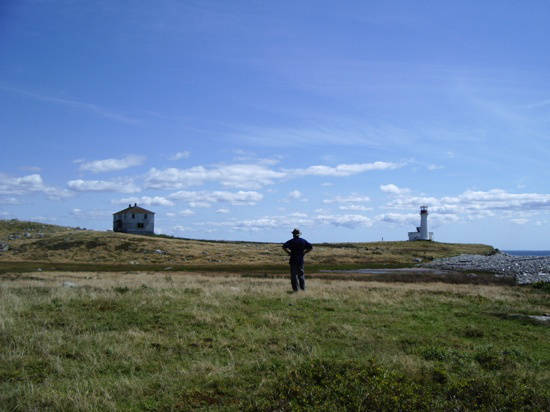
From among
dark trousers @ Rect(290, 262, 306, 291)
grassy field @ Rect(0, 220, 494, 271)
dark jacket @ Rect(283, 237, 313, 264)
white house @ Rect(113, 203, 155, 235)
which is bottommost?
grassy field @ Rect(0, 220, 494, 271)

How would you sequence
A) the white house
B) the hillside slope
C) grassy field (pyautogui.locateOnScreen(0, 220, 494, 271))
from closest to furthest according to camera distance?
1. grassy field (pyautogui.locateOnScreen(0, 220, 494, 271))
2. the hillside slope
3. the white house

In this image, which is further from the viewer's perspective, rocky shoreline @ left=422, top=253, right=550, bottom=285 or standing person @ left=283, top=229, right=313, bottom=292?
rocky shoreline @ left=422, top=253, right=550, bottom=285

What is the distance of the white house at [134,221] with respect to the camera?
99875 millimetres

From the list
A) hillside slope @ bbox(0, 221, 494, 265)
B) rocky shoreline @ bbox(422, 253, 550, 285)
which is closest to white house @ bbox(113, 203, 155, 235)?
hillside slope @ bbox(0, 221, 494, 265)

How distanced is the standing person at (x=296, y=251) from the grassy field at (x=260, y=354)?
7.45ft

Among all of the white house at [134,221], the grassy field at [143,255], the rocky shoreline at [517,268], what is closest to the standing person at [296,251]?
the rocky shoreline at [517,268]

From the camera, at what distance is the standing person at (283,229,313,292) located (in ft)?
60.8

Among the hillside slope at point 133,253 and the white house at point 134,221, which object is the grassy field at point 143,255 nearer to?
the hillside slope at point 133,253

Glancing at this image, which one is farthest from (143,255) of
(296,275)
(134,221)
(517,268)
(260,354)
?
(260,354)

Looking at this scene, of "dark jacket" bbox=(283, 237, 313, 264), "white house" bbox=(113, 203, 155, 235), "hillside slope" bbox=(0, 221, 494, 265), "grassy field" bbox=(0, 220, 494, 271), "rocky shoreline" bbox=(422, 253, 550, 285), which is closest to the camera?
"dark jacket" bbox=(283, 237, 313, 264)

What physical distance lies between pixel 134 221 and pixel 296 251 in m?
87.5

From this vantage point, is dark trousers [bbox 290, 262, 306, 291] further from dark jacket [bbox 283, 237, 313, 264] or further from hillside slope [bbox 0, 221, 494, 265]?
hillside slope [bbox 0, 221, 494, 265]

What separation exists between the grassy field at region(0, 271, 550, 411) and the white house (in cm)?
8683

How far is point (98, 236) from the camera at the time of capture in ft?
251
